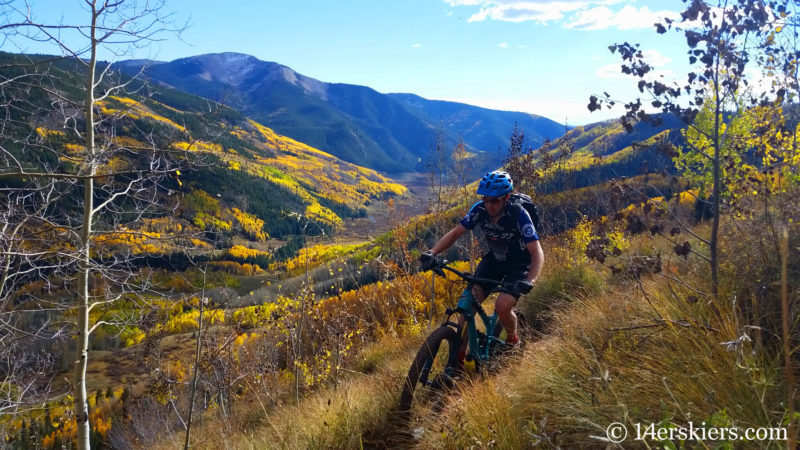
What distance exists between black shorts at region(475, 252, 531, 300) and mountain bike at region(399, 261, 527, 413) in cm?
20

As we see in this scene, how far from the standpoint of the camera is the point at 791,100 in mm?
4902

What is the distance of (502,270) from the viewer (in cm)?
501

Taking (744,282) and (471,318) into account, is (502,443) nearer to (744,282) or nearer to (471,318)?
(471,318)

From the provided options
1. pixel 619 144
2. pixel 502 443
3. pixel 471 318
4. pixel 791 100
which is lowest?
pixel 502 443

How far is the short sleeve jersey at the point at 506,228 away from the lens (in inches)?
181

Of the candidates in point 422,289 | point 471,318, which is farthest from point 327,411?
point 422,289

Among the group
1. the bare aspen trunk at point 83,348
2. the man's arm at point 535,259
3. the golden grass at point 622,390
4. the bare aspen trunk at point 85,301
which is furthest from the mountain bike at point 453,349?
the bare aspen trunk at point 83,348

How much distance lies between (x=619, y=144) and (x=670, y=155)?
205125mm

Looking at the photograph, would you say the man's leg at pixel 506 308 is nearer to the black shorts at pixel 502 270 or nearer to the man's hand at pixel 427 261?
the black shorts at pixel 502 270

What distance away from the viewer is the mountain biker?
4453mm

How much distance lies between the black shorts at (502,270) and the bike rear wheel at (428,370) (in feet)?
2.37

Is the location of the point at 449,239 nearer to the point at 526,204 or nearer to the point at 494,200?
the point at 494,200

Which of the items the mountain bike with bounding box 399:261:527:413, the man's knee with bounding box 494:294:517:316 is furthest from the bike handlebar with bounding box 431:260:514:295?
the man's knee with bounding box 494:294:517:316

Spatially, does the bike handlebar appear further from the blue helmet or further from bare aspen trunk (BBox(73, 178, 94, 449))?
bare aspen trunk (BBox(73, 178, 94, 449))
